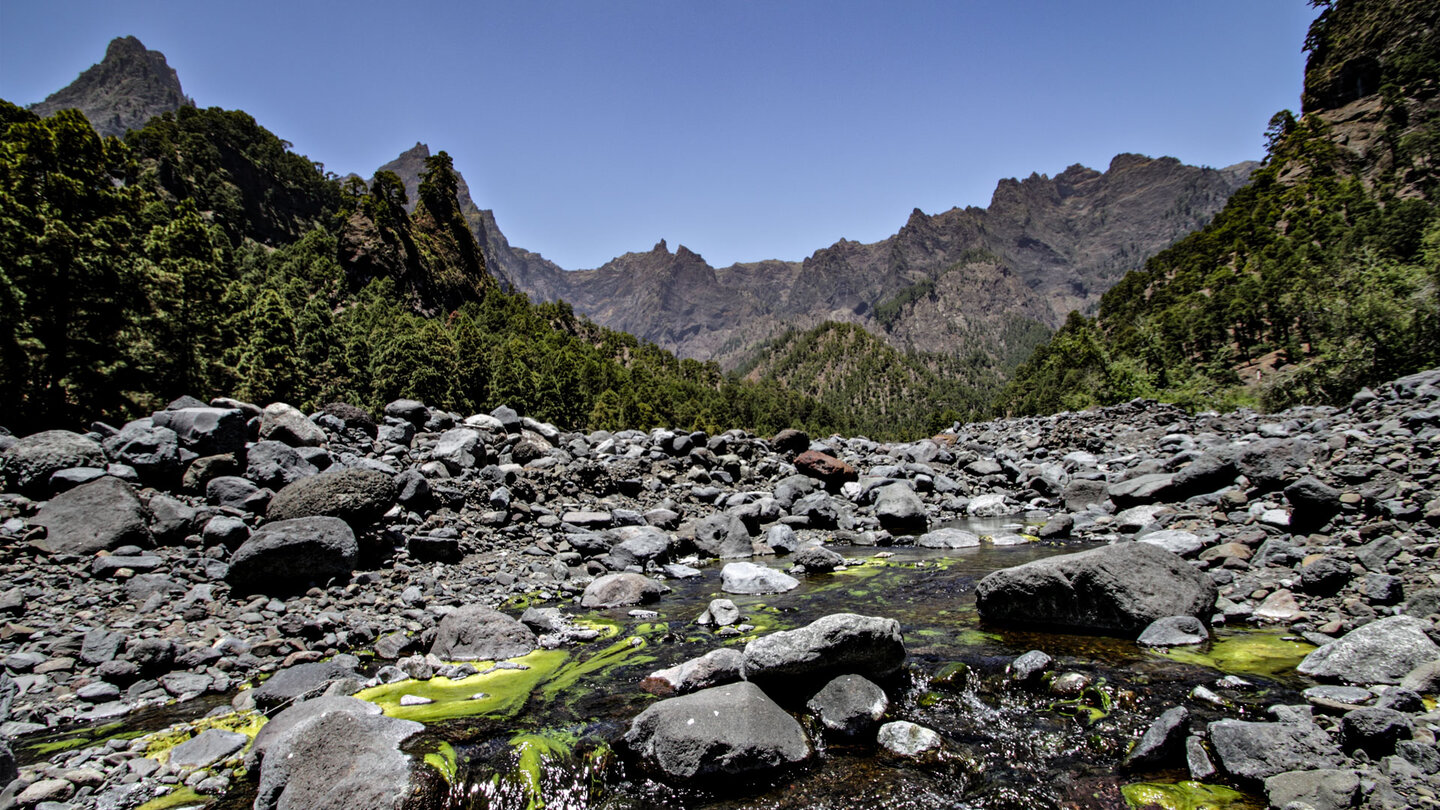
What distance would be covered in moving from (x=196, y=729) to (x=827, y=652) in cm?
702

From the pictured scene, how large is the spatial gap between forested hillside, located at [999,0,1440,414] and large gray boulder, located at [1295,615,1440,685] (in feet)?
92.4

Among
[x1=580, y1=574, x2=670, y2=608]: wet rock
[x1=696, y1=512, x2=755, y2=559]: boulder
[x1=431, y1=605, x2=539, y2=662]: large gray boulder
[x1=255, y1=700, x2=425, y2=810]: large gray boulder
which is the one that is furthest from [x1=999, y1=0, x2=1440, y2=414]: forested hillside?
[x1=255, y1=700, x2=425, y2=810]: large gray boulder

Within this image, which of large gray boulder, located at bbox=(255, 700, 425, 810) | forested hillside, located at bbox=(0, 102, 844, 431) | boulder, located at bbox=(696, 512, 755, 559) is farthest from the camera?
forested hillside, located at bbox=(0, 102, 844, 431)

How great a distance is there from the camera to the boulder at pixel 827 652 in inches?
246

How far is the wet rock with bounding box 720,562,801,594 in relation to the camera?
11617 mm

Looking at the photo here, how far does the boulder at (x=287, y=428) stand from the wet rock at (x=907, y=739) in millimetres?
16360

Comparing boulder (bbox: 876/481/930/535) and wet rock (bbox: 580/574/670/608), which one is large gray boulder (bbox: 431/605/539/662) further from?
boulder (bbox: 876/481/930/535)

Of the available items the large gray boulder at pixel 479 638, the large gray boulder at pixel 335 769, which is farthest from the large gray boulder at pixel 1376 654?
the large gray boulder at pixel 479 638

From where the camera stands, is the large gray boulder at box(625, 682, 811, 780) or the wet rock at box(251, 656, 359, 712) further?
the wet rock at box(251, 656, 359, 712)

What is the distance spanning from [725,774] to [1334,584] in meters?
9.09

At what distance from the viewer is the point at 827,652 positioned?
628cm

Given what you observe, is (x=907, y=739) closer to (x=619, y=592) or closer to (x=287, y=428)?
(x=619, y=592)

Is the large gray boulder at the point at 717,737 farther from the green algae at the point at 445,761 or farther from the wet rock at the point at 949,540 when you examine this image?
the wet rock at the point at 949,540

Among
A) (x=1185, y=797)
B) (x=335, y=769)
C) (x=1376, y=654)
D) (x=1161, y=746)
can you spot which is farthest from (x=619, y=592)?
(x=1376, y=654)
